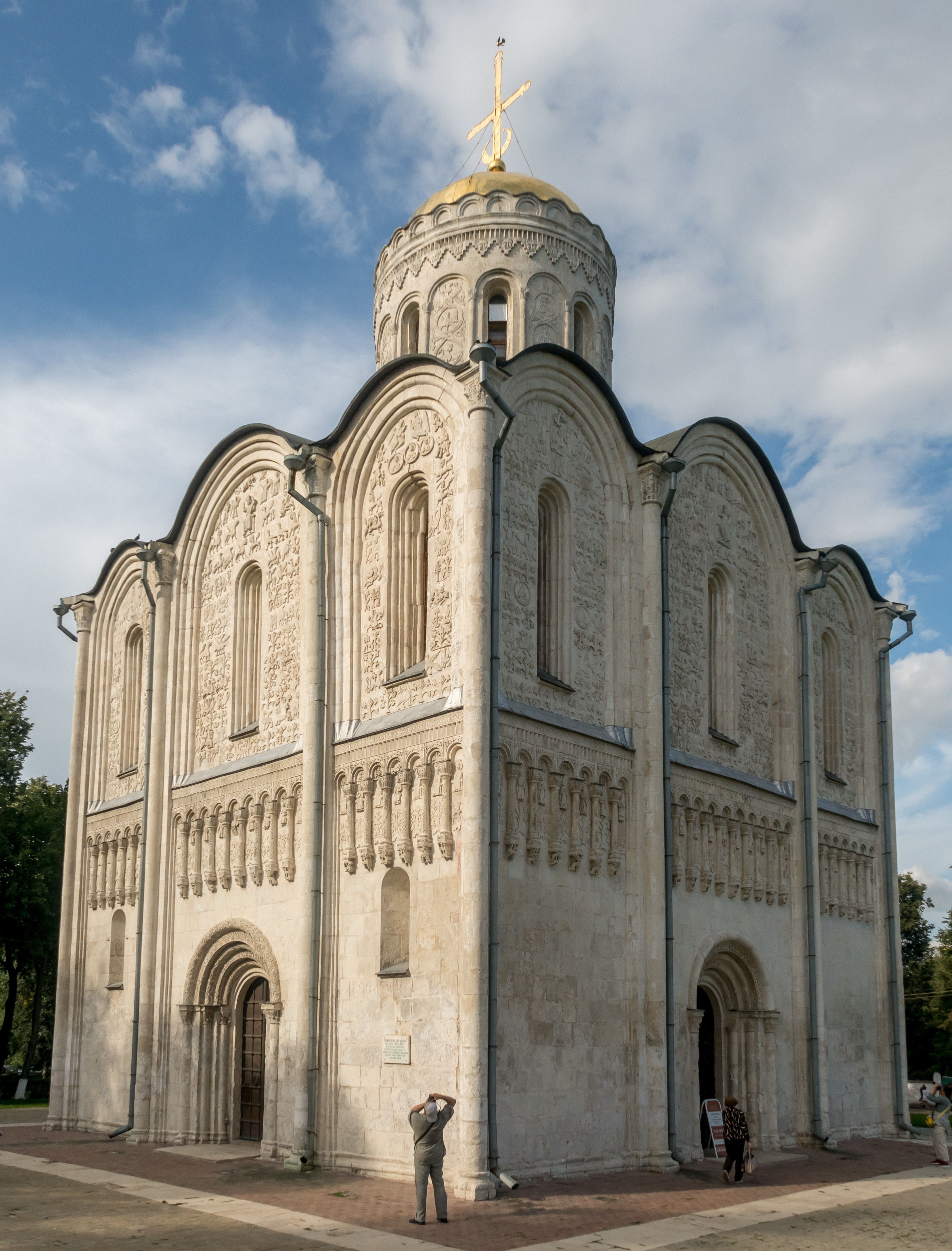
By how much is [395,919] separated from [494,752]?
8.65 ft

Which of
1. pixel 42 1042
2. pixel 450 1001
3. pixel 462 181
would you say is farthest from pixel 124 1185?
pixel 42 1042

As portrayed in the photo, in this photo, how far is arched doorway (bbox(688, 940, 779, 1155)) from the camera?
18.4 metres

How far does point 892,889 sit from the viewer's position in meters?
22.8

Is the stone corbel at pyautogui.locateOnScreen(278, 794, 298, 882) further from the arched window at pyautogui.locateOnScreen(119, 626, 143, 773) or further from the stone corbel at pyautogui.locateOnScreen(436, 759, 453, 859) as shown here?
the arched window at pyautogui.locateOnScreen(119, 626, 143, 773)

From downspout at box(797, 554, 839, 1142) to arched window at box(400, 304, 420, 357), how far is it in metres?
7.92

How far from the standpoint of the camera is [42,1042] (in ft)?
137

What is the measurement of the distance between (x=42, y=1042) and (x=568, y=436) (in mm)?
33298

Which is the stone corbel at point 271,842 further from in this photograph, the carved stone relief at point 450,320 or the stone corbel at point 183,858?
the carved stone relief at point 450,320

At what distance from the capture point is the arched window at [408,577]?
54.9ft


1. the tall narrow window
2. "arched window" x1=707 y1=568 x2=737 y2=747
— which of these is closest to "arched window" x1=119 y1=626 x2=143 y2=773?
the tall narrow window

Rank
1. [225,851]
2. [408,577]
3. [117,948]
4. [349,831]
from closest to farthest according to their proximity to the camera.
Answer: [349,831] < [408,577] < [225,851] < [117,948]

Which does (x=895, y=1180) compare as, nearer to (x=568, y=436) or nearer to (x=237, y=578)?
(x=568, y=436)

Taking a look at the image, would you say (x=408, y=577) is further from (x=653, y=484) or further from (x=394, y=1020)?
(x=394, y=1020)

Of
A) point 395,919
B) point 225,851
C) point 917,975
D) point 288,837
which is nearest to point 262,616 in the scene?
point 225,851
